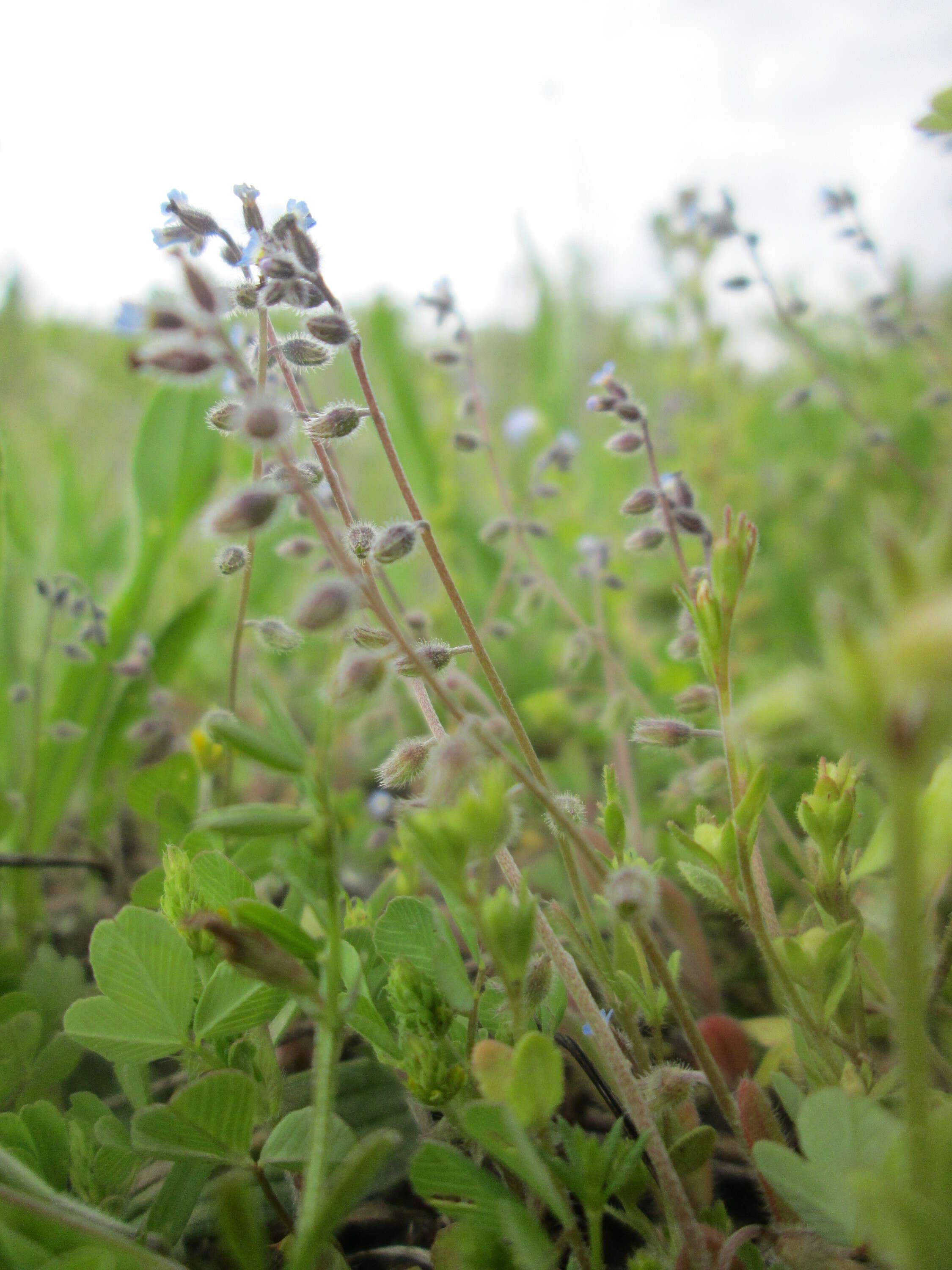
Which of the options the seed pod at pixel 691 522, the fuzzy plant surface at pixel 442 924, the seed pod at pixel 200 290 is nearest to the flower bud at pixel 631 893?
the fuzzy plant surface at pixel 442 924

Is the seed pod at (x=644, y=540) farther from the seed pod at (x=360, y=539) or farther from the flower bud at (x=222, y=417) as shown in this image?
the flower bud at (x=222, y=417)

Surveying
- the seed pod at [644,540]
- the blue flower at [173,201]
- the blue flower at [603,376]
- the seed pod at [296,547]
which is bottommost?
the seed pod at [644,540]

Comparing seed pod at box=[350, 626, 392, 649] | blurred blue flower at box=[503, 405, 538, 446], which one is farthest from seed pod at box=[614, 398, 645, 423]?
blurred blue flower at box=[503, 405, 538, 446]

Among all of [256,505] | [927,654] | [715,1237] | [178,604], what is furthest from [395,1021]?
[178,604]

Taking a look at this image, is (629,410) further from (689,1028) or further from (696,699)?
(689,1028)

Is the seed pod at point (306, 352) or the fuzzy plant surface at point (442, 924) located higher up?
the seed pod at point (306, 352)

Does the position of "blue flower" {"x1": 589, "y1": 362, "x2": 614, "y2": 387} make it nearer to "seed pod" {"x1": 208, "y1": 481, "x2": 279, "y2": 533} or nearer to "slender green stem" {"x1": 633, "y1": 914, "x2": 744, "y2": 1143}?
"seed pod" {"x1": 208, "y1": 481, "x2": 279, "y2": 533}
